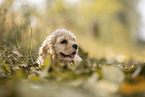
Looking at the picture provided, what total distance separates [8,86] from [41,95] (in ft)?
0.48

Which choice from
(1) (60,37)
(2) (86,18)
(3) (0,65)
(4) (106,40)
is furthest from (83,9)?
(3) (0,65)

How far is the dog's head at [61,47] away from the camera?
215 centimetres

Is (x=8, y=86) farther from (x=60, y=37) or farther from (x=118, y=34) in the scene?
(x=118, y=34)

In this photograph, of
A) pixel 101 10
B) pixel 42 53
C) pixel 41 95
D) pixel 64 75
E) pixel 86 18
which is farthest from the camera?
pixel 86 18

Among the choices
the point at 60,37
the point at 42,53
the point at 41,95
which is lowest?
the point at 41,95

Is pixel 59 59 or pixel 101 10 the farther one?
pixel 101 10

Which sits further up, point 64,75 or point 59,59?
point 59,59

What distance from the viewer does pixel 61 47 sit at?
2.17 m

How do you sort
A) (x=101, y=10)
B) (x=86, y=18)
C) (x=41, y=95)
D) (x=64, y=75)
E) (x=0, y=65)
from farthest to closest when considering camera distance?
(x=86, y=18), (x=101, y=10), (x=0, y=65), (x=64, y=75), (x=41, y=95)

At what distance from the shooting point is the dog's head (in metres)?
2.15

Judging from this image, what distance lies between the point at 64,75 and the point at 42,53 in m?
1.36

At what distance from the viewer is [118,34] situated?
1789 centimetres

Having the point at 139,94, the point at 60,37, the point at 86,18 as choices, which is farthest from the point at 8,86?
the point at 86,18

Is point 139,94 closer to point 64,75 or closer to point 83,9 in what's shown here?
point 64,75
